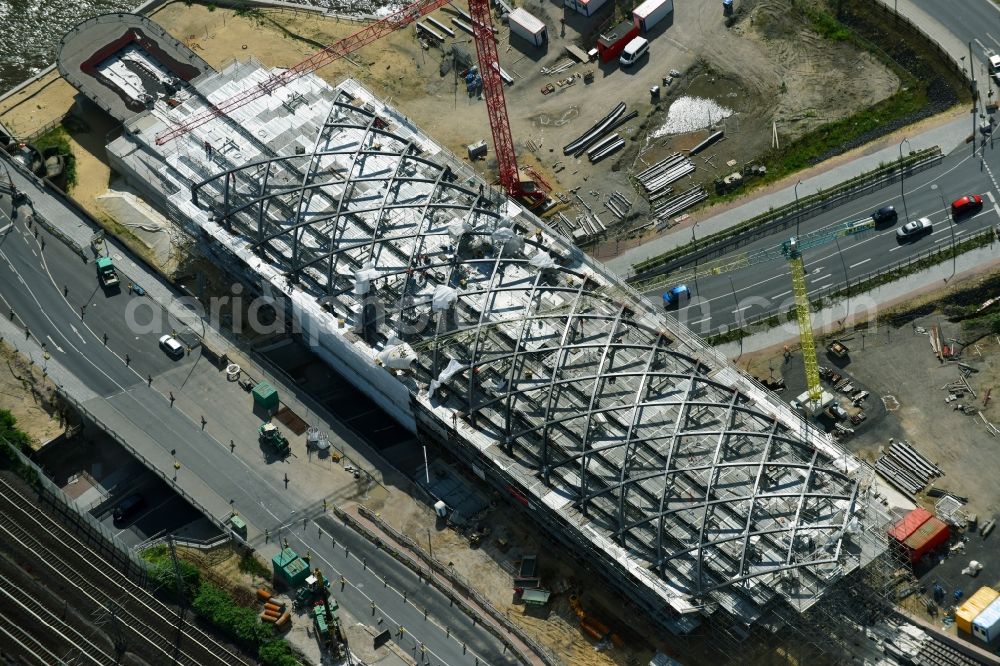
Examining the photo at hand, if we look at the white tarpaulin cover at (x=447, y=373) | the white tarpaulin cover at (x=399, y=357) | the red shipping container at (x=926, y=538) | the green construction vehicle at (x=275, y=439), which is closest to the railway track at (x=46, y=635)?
the green construction vehicle at (x=275, y=439)

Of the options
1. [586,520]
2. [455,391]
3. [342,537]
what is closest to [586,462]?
[586,520]

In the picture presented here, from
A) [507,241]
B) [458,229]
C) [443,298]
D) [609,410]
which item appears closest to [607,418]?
[609,410]

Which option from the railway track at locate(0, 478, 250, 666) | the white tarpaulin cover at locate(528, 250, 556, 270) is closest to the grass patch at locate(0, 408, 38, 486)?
the railway track at locate(0, 478, 250, 666)

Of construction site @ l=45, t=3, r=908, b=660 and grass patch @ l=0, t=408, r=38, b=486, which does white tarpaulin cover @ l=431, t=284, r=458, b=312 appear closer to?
construction site @ l=45, t=3, r=908, b=660

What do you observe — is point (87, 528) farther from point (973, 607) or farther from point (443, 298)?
point (973, 607)

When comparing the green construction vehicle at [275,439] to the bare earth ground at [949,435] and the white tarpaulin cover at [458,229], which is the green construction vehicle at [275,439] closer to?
the white tarpaulin cover at [458,229]
